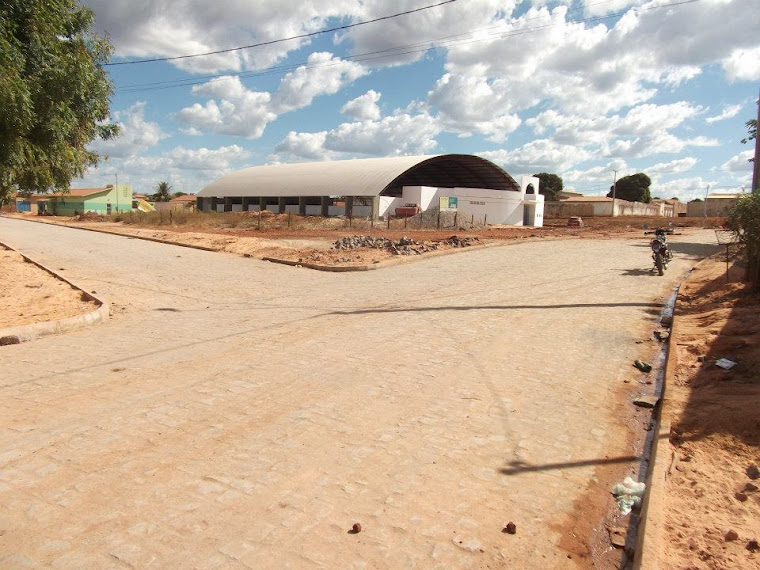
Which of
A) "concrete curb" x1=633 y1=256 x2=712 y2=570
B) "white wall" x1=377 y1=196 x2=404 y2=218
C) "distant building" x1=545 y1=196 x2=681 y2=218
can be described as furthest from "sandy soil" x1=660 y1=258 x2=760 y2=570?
"distant building" x1=545 y1=196 x2=681 y2=218

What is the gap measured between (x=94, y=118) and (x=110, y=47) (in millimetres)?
1584

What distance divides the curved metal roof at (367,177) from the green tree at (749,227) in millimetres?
40300

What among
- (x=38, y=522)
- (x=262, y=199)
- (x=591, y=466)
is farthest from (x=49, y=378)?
(x=262, y=199)

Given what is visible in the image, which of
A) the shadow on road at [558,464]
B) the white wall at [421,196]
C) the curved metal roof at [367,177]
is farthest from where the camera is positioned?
the curved metal roof at [367,177]

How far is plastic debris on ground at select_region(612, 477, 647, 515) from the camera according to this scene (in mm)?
3686

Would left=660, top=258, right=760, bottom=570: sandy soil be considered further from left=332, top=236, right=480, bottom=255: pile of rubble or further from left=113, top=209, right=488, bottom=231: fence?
left=113, top=209, right=488, bottom=231: fence

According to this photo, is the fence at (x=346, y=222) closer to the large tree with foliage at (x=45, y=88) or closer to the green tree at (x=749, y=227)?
the large tree with foliage at (x=45, y=88)

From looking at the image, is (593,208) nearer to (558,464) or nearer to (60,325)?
(60,325)

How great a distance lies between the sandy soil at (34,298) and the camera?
32.3 feet

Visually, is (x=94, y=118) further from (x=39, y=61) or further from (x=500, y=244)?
(x=500, y=244)

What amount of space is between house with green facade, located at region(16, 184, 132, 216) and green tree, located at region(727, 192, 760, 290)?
238ft

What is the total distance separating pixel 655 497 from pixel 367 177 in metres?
50.4

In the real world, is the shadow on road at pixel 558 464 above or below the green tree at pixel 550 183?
below

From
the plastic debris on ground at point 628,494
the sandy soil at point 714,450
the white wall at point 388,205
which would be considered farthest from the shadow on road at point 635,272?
the white wall at point 388,205
